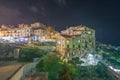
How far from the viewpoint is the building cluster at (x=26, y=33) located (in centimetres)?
5288

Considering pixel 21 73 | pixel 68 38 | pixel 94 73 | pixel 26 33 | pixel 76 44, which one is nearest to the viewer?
pixel 21 73

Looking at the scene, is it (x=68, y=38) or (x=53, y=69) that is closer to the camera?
(x=53, y=69)

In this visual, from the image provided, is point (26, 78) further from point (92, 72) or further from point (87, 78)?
point (92, 72)

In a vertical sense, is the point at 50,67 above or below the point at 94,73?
above

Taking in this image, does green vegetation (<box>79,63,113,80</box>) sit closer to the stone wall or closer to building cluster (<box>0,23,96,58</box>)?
building cluster (<box>0,23,96,58</box>)

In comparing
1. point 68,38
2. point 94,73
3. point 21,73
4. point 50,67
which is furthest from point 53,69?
point 68,38

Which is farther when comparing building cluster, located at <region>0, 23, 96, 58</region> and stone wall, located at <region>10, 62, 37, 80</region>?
building cluster, located at <region>0, 23, 96, 58</region>

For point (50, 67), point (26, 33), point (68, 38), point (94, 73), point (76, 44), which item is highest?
point (26, 33)

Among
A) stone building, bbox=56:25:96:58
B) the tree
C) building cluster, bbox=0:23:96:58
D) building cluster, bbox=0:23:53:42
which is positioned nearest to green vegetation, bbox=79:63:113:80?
the tree

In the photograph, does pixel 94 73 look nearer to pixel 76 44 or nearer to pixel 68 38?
pixel 68 38

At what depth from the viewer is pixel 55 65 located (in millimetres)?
18781

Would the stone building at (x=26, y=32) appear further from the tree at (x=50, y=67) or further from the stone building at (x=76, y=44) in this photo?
the tree at (x=50, y=67)

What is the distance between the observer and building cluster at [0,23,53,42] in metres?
52.9

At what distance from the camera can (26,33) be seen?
5691 centimetres
